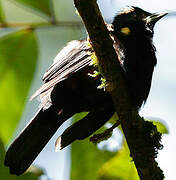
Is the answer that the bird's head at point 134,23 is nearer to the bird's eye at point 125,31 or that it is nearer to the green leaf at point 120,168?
the bird's eye at point 125,31

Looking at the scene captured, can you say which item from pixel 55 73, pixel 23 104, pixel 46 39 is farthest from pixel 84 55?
pixel 46 39

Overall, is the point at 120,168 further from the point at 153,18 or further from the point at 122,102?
the point at 153,18

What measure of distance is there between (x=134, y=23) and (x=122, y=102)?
50.7 inches

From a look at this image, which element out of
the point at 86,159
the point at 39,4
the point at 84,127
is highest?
the point at 39,4

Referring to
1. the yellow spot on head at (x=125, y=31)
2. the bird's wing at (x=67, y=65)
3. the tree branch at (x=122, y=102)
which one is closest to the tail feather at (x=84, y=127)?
the bird's wing at (x=67, y=65)

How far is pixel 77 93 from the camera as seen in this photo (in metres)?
3.73

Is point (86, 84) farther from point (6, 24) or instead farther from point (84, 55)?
point (6, 24)

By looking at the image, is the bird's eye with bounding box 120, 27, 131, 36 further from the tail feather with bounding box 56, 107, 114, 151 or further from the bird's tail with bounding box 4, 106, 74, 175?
the bird's tail with bounding box 4, 106, 74, 175

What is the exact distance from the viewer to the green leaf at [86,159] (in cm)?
300

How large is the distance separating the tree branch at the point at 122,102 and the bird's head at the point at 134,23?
3.17 feet

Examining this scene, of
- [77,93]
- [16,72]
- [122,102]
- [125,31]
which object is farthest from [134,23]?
[122,102]

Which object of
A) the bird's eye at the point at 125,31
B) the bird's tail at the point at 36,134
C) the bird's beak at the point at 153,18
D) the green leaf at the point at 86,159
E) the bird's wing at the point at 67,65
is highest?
the bird's eye at the point at 125,31

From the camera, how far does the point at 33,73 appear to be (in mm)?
Result: 3254

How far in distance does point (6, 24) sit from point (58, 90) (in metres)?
0.66
